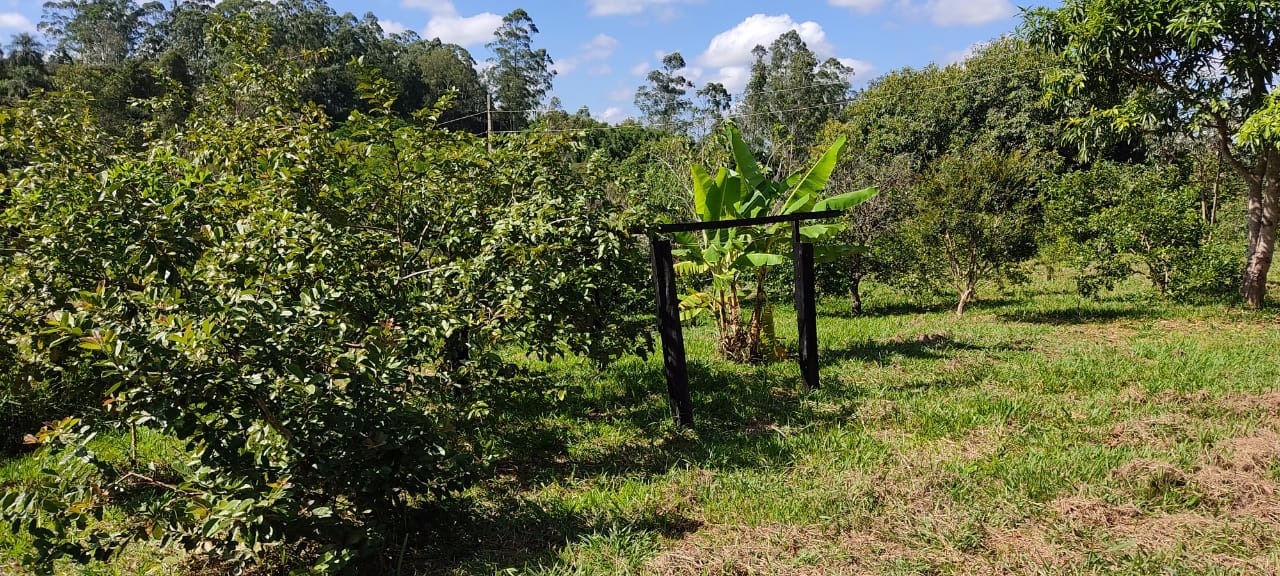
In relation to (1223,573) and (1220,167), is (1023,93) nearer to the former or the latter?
(1220,167)

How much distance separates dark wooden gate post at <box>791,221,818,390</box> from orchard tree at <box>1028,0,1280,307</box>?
18.5 feet

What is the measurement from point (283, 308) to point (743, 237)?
199 inches

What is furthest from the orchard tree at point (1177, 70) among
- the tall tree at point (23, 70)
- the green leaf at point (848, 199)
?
the tall tree at point (23, 70)

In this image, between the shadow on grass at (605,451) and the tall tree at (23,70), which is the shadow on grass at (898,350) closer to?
the shadow on grass at (605,451)

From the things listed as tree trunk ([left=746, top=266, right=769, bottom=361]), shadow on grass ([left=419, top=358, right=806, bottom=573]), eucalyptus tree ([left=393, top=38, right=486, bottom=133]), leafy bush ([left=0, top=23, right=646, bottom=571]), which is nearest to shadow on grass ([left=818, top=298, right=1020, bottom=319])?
tree trunk ([left=746, top=266, right=769, bottom=361])

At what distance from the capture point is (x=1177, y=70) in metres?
9.32

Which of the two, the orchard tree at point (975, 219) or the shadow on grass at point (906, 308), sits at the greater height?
the orchard tree at point (975, 219)

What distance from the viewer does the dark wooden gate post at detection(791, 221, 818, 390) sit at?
5.96 metres

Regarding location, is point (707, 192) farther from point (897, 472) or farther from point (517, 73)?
point (517, 73)

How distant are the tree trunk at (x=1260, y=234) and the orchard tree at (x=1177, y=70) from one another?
1 cm

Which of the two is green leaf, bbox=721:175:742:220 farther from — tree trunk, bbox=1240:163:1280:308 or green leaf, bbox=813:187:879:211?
tree trunk, bbox=1240:163:1280:308

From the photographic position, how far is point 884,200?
11992mm

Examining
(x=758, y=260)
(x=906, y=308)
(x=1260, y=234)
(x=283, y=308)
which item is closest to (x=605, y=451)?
(x=758, y=260)

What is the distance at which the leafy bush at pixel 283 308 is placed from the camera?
108 inches
